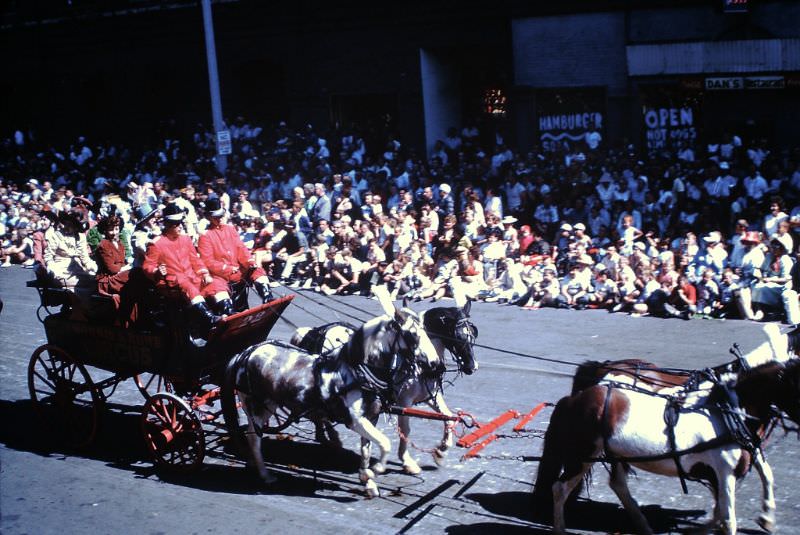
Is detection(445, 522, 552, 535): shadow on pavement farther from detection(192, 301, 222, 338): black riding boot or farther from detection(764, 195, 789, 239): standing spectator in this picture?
detection(764, 195, 789, 239): standing spectator

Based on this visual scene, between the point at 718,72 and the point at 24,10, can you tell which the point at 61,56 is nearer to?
the point at 24,10

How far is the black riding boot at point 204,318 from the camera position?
31.7ft

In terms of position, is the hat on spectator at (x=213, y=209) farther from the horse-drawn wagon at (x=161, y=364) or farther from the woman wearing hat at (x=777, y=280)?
the woman wearing hat at (x=777, y=280)

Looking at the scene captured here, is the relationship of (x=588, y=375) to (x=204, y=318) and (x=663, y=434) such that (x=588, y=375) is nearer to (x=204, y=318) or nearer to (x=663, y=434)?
(x=663, y=434)

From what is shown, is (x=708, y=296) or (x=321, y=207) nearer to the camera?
(x=708, y=296)

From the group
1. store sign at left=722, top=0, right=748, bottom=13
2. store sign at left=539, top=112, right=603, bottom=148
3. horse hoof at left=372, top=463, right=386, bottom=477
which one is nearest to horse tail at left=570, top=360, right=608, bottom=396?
horse hoof at left=372, top=463, right=386, bottom=477

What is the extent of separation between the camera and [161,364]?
1000 cm

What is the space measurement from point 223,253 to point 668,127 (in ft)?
43.7

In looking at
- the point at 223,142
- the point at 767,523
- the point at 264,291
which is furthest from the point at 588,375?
the point at 223,142

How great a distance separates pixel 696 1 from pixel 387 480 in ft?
47.4

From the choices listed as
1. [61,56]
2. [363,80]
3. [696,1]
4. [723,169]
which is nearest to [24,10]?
[61,56]

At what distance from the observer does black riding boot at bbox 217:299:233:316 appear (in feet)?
33.1

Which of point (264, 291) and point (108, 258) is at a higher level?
point (108, 258)

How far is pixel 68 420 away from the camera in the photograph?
1086cm
